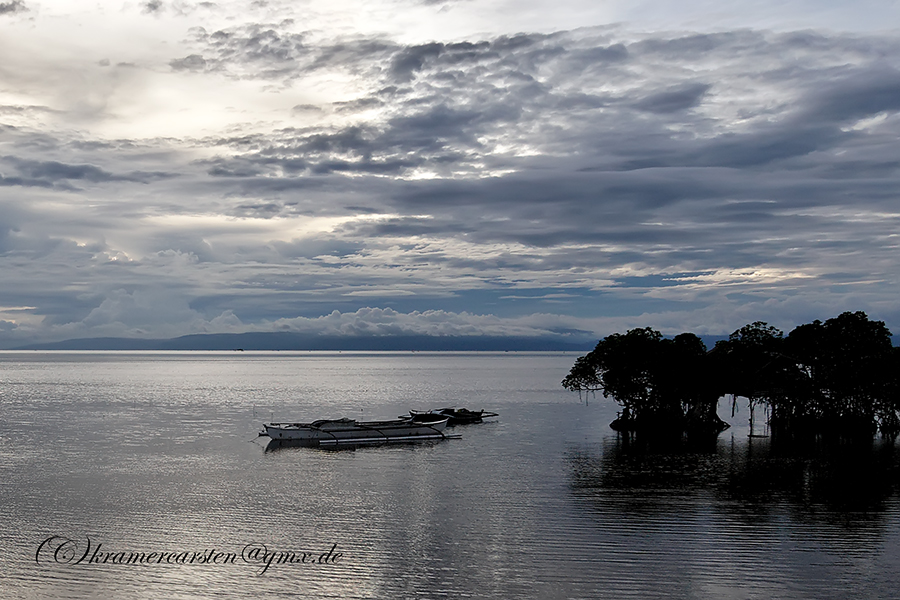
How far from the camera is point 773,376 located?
→ 8381 centimetres

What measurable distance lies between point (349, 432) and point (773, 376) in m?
47.2

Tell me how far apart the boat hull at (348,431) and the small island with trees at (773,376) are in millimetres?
23560

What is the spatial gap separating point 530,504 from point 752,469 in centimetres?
2283

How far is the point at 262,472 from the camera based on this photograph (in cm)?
5638

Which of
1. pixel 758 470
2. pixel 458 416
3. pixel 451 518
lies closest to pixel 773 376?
pixel 758 470

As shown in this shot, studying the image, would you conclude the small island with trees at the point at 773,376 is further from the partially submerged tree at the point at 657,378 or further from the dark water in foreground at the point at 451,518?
the dark water in foreground at the point at 451,518

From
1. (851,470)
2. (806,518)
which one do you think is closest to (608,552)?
(806,518)

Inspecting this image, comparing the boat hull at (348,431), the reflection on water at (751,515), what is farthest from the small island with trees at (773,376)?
the boat hull at (348,431)

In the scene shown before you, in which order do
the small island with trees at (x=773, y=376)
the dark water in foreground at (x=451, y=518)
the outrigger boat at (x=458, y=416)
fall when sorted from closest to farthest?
the dark water in foreground at (x=451, y=518)
the small island with trees at (x=773, y=376)
the outrigger boat at (x=458, y=416)

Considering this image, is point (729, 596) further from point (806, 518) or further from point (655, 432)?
point (655, 432)

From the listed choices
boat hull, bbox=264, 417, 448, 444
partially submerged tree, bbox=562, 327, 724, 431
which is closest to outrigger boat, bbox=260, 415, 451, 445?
boat hull, bbox=264, 417, 448, 444

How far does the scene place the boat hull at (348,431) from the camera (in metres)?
74.1

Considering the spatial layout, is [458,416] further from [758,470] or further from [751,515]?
[751,515]

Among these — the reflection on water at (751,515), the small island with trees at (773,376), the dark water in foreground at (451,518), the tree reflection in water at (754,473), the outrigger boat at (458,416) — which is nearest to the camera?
the dark water in foreground at (451,518)
